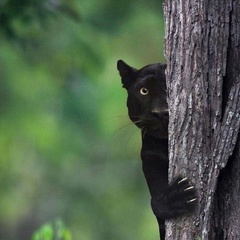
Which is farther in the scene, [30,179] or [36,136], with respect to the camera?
[30,179]

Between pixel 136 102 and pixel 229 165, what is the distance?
4.44ft

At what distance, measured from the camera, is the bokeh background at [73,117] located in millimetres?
14824

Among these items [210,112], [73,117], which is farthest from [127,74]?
[73,117]

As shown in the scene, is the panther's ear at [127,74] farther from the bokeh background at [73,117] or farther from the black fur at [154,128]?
the bokeh background at [73,117]

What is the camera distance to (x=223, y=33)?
6.14 meters

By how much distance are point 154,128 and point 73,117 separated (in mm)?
9819

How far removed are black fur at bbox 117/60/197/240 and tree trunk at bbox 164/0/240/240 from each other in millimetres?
277

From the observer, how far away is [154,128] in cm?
705

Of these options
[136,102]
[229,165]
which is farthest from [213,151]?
[136,102]

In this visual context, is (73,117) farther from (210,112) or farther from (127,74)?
(210,112)

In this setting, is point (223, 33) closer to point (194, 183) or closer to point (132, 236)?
point (194, 183)

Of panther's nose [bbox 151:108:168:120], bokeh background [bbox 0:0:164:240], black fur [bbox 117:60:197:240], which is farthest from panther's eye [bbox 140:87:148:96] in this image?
bokeh background [bbox 0:0:164:240]

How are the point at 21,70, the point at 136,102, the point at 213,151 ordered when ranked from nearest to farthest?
the point at 213,151
the point at 136,102
the point at 21,70

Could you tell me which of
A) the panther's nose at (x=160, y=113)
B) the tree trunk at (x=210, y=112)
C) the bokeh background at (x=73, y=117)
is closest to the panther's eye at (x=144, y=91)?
the panther's nose at (x=160, y=113)
